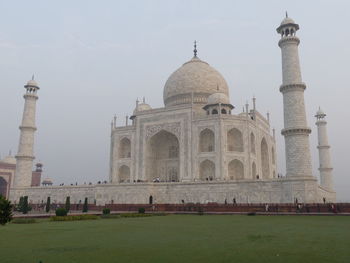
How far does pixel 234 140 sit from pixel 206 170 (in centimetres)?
352

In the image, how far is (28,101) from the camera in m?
Result: 31.9

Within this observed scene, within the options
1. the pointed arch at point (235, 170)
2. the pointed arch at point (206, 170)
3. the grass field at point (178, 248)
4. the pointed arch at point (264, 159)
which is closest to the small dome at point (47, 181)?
the pointed arch at point (206, 170)

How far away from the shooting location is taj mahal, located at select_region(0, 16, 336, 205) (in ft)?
68.6

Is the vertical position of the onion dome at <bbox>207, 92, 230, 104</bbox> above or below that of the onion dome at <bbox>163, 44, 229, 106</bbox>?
below

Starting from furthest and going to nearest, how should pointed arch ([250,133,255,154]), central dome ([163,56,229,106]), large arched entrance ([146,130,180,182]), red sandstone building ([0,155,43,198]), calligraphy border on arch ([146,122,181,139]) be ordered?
red sandstone building ([0,155,43,198])
central dome ([163,56,229,106])
large arched entrance ([146,130,180,182])
calligraphy border on arch ([146,122,181,139])
pointed arch ([250,133,255,154])

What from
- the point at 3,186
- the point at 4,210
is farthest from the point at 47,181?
the point at 4,210

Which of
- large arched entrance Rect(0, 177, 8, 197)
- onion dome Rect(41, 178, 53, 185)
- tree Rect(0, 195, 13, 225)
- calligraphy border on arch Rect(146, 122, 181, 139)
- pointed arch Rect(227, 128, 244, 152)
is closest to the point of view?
tree Rect(0, 195, 13, 225)

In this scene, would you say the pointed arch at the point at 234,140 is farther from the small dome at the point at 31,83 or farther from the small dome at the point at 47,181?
the small dome at the point at 47,181

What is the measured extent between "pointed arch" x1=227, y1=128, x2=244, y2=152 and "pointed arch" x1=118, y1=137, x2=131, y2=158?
9.55m

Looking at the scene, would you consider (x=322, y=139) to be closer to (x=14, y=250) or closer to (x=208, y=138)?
(x=208, y=138)

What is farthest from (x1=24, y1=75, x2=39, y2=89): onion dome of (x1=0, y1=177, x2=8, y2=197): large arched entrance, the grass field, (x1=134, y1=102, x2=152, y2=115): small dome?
the grass field

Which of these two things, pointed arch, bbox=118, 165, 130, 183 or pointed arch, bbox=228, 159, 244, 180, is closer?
pointed arch, bbox=228, 159, 244, 180

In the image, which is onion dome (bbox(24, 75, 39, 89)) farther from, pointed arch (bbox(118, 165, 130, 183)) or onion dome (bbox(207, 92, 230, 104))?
onion dome (bbox(207, 92, 230, 104))

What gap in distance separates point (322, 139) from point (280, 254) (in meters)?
30.7
